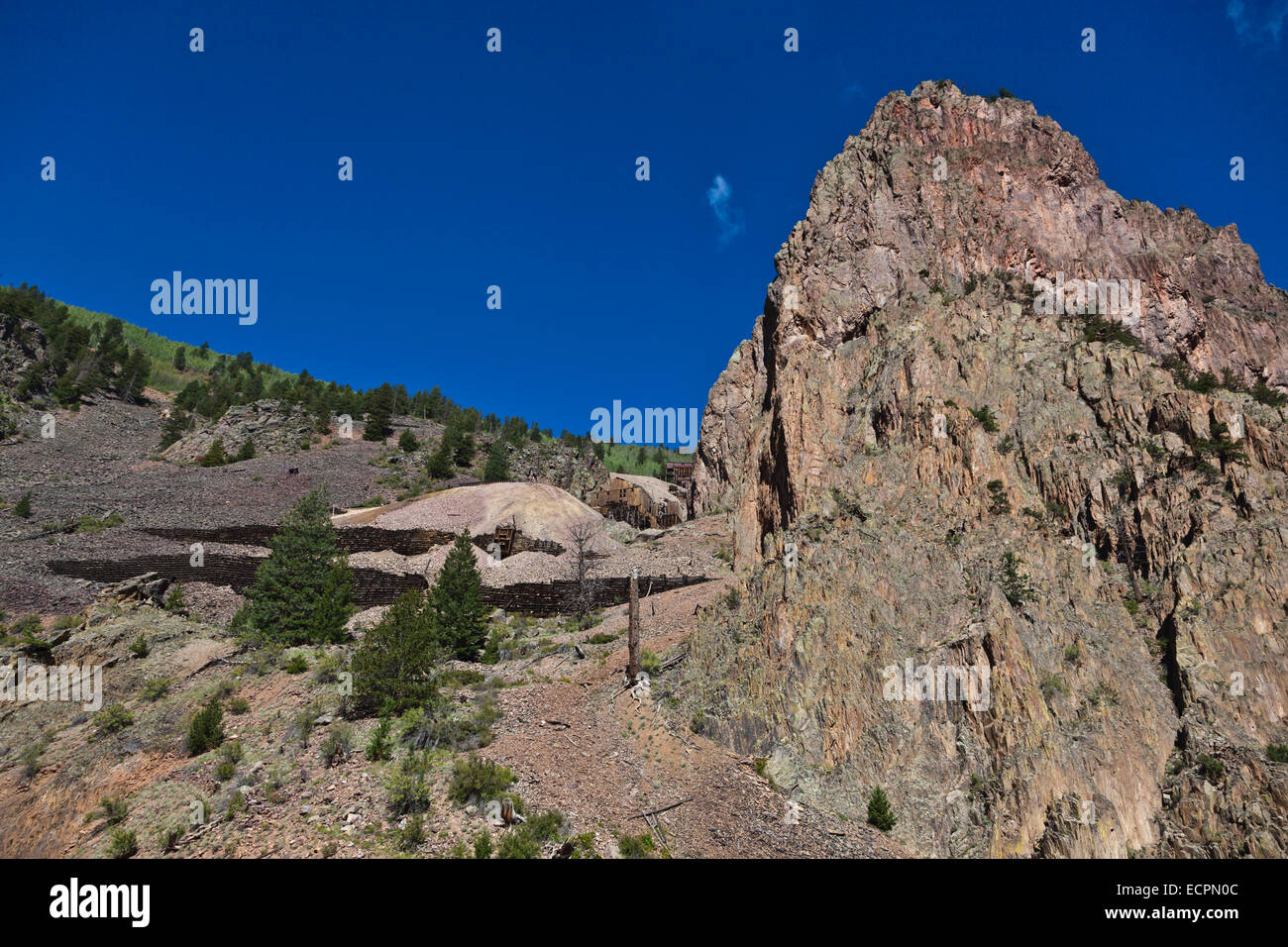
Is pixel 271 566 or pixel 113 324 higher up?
pixel 113 324

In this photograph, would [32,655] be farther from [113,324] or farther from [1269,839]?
[113,324]

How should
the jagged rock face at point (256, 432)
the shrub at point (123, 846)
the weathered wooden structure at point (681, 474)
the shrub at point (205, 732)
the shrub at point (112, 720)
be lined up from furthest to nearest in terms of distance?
the weathered wooden structure at point (681, 474), the jagged rock face at point (256, 432), the shrub at point (112, 720), the shrub at point (205, 732), the shrub at point (123, 846)

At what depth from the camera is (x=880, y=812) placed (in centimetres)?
1759

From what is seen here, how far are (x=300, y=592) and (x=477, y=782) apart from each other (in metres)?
18.3

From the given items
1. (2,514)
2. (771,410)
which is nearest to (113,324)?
(2,514)

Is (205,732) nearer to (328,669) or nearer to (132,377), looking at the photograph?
(328,669)

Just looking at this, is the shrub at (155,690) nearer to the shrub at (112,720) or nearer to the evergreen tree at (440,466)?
the shrub at (112,720)

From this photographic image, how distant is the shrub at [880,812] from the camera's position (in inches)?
688

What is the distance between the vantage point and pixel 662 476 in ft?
455

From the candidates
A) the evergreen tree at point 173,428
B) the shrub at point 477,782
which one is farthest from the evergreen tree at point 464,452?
the shrub at point 477,782

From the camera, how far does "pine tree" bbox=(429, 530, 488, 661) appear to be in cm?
2855

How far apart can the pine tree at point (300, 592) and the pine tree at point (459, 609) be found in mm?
4758

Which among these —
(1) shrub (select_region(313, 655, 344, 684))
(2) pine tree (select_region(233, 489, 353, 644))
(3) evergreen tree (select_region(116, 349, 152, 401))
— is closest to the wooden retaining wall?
(2) pine tree (select_region(233, 489, 353, 644))

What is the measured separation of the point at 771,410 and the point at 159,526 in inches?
2145
